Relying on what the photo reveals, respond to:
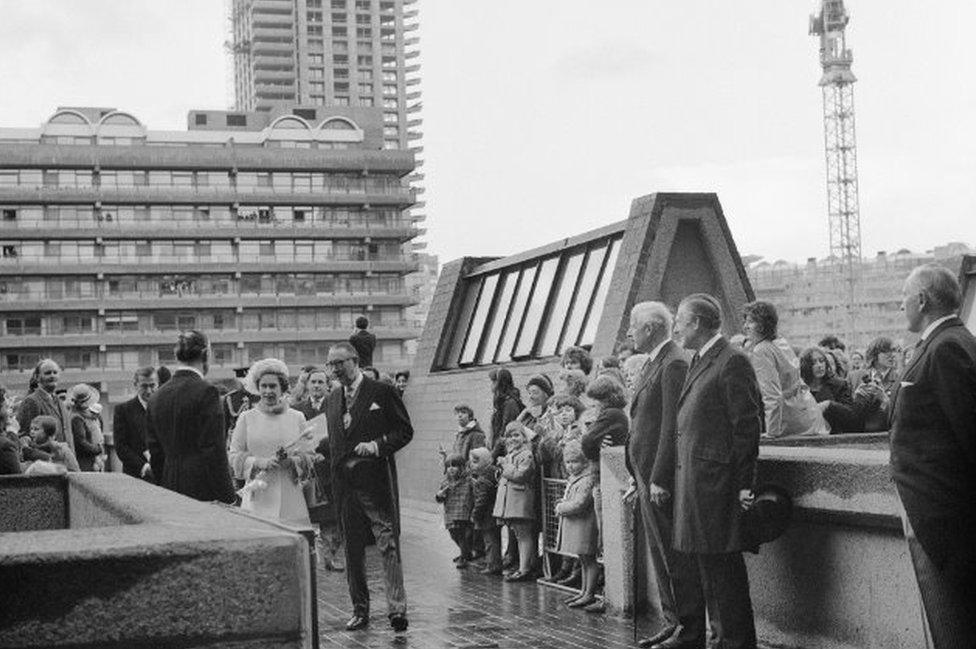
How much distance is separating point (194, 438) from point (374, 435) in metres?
1.55

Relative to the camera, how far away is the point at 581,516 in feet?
37.0

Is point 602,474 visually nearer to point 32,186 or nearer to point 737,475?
point 737,475

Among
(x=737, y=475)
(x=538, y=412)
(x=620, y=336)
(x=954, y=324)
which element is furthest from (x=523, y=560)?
(x=954, y=324)

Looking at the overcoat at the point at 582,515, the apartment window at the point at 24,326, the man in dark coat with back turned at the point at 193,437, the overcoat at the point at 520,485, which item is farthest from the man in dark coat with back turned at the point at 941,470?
the apartment window at the point at 24,326

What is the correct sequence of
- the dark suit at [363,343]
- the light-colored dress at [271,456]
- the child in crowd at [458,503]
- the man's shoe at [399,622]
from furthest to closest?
the dark suit at [363,343] → the child in crowd at [458,503] → the light-colored dress at [271,456] → the man's shoe at [399,622]

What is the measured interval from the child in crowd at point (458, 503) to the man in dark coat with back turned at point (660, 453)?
4.74 metres

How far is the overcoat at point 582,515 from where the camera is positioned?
11188 millimetres

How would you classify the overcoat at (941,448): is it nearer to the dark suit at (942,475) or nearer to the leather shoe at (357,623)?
the dark suit at (942,475)

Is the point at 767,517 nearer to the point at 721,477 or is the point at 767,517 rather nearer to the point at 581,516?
the point at 721,477

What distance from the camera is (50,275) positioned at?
117 metres

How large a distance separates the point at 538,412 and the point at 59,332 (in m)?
110

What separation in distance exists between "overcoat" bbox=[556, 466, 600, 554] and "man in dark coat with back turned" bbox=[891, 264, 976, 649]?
526 centimetres

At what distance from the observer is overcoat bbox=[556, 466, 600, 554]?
11.2 m

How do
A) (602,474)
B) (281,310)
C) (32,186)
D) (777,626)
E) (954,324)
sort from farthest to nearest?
(281,310), (32,186), (602,474), (777,626), (954,324)
